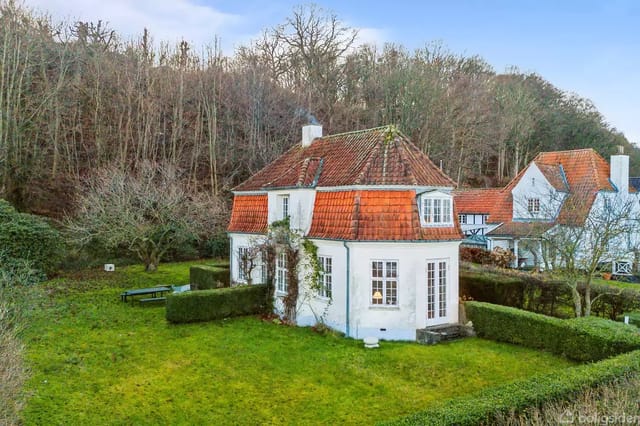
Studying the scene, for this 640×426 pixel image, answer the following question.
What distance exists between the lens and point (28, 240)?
973 inches

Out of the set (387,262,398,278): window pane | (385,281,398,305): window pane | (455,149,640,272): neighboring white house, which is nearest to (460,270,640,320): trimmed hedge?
(385,281,398,305): window pane

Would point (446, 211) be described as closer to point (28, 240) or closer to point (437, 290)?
point (437, 290)

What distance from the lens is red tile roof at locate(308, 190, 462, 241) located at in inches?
632

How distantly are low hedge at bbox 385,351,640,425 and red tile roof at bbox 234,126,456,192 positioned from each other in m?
8.07

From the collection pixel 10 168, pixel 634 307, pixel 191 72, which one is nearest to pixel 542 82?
pixel 191 72

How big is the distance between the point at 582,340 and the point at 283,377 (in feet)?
28.5

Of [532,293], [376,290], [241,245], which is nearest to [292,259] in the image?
[376,290]

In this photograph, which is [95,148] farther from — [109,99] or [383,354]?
[383,354]

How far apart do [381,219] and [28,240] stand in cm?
1953

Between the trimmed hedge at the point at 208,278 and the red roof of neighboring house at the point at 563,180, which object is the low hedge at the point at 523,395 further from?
the red roof of neighboring house at the point at 563,180

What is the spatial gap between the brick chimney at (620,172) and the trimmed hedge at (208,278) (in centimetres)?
2570

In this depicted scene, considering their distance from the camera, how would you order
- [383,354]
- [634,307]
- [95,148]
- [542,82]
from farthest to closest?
[542,82] < [95,148] < [634,307] < [383,354]

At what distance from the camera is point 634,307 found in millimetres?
18172

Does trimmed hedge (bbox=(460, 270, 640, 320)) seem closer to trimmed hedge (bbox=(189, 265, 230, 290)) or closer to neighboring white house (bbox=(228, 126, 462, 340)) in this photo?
neighboring white house (bbox=(228, 126, 462, 340))
